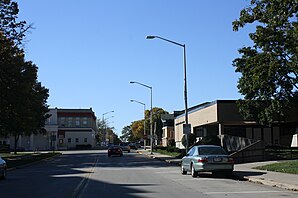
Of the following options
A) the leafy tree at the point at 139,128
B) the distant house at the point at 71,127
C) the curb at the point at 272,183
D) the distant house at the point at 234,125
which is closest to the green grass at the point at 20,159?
the distant house at the point at 234,125

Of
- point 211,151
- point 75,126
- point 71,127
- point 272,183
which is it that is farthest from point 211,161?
point 75,126

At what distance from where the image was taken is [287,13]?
20047 millimetres

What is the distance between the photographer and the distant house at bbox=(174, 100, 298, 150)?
46.2 meters

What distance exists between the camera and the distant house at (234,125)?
1818 inches

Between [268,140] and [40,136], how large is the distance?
228ft

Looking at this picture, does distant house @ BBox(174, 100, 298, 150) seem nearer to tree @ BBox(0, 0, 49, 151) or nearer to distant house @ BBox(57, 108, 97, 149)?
tree @ BBox(0, 0, 49, 151)

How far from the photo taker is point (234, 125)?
170 ft

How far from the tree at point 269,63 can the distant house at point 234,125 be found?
7.88 feet

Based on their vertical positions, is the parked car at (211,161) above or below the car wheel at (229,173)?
above

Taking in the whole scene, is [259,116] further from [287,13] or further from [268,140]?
[287,13]

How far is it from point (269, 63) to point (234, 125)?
59.6ft

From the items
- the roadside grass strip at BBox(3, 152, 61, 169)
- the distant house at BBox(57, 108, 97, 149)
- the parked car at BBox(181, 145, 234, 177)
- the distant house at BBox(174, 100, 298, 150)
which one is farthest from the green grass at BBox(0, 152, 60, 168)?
the distant house at BBox(57, 108, 97, 149)

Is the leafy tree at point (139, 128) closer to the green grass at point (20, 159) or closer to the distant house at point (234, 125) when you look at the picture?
the distant house at point (234, 125)

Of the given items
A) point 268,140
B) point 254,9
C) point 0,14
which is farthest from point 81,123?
point 254,9
